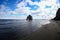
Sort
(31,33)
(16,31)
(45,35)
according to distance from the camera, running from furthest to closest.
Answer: (16,31)
(31,33)
(45,35)

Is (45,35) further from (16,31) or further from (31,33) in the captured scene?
(16,31)

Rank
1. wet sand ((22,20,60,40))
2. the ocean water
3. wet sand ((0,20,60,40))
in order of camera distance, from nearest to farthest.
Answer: wet sand ((22,20,60,40)) < wet sand ((0,20,60,40)) < the ocean water

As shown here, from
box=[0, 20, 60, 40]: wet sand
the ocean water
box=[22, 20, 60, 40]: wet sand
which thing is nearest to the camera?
box=[22, 20, 60, 40]: wet sand

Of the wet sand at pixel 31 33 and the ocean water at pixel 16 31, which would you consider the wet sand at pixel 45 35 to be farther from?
the ocean water at pixel 16 31

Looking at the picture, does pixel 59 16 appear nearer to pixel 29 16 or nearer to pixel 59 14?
pixel 59 14

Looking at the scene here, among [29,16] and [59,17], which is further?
[29,16]

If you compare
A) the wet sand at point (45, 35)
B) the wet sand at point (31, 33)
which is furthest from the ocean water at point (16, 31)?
the wet sand at point (45, 35)

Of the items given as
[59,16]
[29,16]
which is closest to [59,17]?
[59,16]

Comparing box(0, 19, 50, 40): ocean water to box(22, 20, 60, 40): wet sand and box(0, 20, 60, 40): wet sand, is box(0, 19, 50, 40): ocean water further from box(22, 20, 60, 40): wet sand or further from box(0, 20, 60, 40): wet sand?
box(22, 20, 60, 40): wet sand

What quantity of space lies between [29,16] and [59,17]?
72187 mm

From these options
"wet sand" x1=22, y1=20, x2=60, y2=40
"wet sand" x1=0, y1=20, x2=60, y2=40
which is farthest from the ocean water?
"wet sand" x1=22, y1=20, x2=60, y2=40

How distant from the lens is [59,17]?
275 feet

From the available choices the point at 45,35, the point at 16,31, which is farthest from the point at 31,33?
the point at 16,31

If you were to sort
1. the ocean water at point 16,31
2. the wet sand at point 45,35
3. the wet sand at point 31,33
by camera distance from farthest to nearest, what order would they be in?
the ocean water at point 16,31, the wet sand at point 31,33, the wet sand at point 45,35
